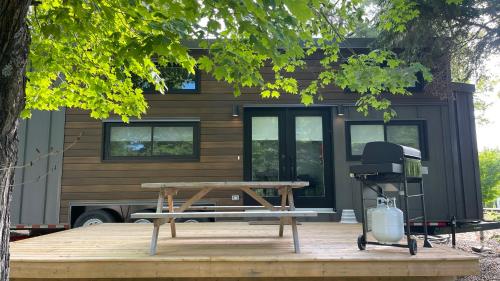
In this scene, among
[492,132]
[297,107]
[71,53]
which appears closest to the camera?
[71,53]

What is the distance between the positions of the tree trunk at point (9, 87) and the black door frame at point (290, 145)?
4.52m

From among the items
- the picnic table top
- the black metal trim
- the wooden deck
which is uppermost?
the black metal trim

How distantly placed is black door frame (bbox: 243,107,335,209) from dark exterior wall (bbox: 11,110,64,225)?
2910 millimetres

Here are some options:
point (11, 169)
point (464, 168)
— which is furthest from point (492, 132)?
point (11, 169)

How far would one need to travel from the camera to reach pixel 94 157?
6301 millimetres

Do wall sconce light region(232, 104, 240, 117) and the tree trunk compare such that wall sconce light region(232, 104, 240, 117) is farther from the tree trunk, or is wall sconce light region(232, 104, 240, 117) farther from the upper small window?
the tree trunk

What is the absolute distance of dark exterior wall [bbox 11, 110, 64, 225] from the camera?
6.05m

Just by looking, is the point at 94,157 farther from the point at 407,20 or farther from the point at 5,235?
the point at 407,20

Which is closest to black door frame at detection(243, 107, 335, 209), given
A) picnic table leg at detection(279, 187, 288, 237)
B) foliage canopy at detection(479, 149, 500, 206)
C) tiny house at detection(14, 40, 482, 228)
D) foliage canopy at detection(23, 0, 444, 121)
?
tiny house at detection(14, 40, 482, 228)

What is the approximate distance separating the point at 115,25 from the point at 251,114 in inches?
128

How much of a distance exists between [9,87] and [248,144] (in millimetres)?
4751

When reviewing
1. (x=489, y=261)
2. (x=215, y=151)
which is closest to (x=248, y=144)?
(x=215, y=151)

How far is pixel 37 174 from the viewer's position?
20.3ft

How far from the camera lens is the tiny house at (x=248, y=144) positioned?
6.16 metres
